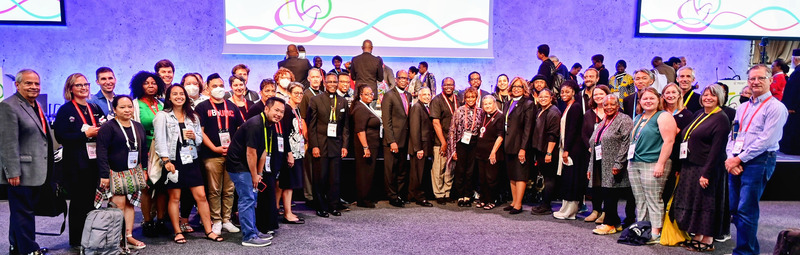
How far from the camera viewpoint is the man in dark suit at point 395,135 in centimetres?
552

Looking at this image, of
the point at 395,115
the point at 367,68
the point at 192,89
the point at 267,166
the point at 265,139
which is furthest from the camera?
the point at 367,68

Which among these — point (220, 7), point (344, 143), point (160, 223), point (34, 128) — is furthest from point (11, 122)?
point (220, 7)

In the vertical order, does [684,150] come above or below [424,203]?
above

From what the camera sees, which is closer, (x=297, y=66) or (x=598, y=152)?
(x=598, y=152)

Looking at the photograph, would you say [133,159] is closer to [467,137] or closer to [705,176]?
[467,137]

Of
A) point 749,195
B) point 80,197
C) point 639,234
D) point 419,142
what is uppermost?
point 419,142

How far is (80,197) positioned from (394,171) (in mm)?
2946

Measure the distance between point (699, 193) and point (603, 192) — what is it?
0.82m

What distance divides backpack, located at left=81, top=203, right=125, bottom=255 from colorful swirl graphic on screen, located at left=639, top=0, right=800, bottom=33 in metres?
9.14

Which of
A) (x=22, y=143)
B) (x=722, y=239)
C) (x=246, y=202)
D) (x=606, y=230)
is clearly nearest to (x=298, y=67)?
(x=246, y=202)

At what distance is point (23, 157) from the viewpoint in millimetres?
3434

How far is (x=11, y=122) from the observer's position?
132 inches

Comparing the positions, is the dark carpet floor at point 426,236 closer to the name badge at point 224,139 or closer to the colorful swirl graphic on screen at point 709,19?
the name badge at point 224,139

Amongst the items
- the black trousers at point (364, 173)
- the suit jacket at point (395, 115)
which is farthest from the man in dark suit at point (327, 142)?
the suit jacket at point (395, 115)
